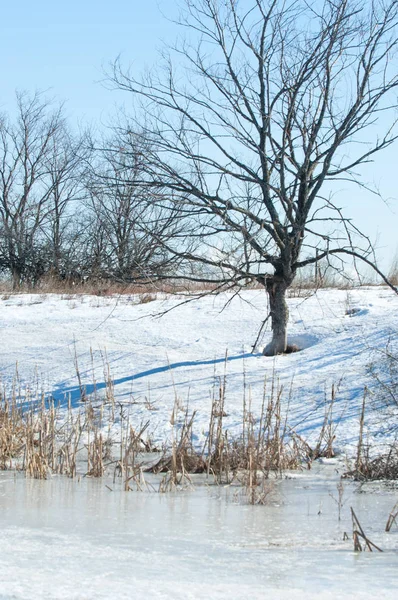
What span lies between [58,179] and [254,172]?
18866 millimetres

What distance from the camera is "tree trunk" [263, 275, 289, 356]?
9.61 m

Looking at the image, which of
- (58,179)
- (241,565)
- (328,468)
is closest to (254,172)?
(328,468)

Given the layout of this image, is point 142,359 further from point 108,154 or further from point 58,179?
point 58,179

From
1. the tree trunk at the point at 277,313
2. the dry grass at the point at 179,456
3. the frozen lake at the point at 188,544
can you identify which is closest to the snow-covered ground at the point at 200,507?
the frozen lake at the point at 188,544

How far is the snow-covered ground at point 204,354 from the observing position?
7.48 meters

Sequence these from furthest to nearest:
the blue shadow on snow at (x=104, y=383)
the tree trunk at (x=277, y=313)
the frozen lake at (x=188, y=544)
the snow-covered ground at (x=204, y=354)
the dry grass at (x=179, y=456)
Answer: the tree trunk at (x=277, y=313) → the blue shadow on snow at (x=104, y=383) → the snow-covered ground at (x=204, y=354) → the dry grass at (x=179, y=456) → the frozen lake at (x=188, y=544)

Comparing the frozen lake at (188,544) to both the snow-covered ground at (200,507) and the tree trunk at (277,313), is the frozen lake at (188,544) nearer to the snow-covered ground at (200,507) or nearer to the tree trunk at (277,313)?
the snow-covered ground at (200,507)

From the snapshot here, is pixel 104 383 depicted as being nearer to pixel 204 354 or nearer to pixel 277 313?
pixel 204 354

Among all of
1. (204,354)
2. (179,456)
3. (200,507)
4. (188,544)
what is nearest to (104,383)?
(204,354)

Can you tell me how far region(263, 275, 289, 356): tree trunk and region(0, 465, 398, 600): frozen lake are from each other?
4.75 meters

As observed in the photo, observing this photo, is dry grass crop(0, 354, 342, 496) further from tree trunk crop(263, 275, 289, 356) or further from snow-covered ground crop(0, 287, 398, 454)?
tree trunk crop(263, 275, 289, 356)

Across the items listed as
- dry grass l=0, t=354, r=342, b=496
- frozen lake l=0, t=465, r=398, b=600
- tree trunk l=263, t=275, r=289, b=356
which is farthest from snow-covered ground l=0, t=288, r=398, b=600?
tree trunk l=263, t=275, r=289, b=356

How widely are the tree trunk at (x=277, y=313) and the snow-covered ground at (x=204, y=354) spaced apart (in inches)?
9.3

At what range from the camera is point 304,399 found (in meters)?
7.88
